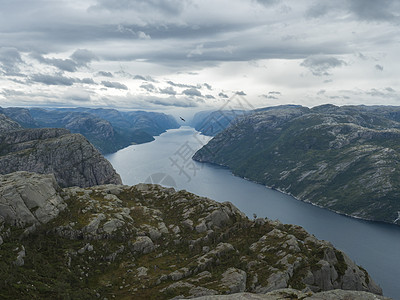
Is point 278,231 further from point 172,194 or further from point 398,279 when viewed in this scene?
point 398,279

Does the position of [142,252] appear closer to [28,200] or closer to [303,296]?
[28,200]

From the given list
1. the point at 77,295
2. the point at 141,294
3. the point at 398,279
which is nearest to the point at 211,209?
the point at 141,294

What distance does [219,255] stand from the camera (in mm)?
73438

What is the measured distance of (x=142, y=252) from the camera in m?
81.3

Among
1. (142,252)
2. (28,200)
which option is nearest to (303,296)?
(142,252)

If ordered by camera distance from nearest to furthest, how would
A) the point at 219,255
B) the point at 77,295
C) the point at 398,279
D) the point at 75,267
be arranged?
the point at 77,295 → the point at 75,267 → the point at 219,255 → the point at 398,279

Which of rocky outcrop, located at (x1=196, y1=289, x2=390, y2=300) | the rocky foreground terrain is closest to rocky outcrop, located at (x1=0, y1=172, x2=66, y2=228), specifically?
the rocky foreground terrain

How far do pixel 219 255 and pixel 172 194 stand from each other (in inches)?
2059

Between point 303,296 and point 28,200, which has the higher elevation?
point 303,296

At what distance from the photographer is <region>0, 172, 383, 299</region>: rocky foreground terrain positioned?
2327 inches

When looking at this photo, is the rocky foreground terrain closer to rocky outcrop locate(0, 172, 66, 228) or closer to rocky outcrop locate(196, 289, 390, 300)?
rocky outcrop locate(0, 172, 66, 228)

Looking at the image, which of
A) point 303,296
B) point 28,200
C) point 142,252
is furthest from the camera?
point 142,252

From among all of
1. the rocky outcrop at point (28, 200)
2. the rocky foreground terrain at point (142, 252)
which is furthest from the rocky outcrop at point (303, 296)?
the rocky outcrop at point (28, 200)

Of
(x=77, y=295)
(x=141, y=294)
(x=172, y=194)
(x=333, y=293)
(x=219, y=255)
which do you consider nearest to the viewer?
(x=333, y=293)
